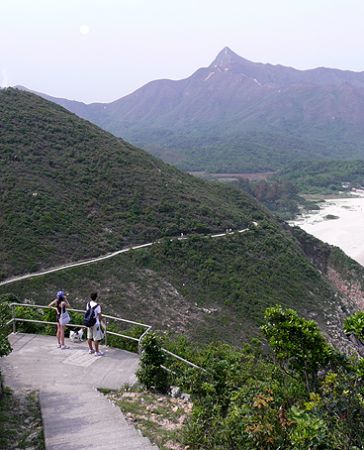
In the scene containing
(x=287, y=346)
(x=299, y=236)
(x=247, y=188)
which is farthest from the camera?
(x=247, y=188)

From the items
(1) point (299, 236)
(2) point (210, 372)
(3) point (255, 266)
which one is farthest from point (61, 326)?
(1) point (299, 236)

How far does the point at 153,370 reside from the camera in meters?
8.57

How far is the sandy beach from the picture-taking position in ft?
241

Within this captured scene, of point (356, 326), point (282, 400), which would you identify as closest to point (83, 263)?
point (282, 400)

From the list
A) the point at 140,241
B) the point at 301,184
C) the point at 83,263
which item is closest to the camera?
the point at 83,263

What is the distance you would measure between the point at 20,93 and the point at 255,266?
37.2 m

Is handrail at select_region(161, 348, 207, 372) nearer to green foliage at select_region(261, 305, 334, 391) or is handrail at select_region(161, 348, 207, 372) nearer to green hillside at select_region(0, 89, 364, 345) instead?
green foliage at select_region(261, 305, 334, 391)

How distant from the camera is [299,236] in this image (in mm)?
56562

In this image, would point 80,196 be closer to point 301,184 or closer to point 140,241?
point 140,241

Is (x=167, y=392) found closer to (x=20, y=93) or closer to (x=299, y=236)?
(x=299, y=236)

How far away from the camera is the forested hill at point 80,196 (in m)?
34.3

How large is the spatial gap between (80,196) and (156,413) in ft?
114

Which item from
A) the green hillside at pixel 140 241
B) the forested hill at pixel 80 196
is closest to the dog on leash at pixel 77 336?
the green hillside at pixel 140 241

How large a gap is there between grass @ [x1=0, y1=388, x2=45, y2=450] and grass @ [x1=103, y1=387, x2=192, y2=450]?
4.14 ft
